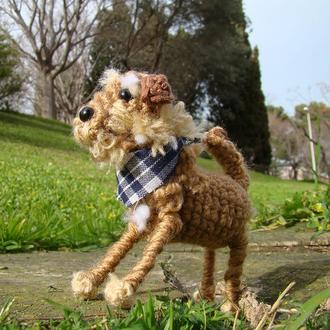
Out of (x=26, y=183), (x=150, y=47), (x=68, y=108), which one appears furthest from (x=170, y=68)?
(x=26, y=183)

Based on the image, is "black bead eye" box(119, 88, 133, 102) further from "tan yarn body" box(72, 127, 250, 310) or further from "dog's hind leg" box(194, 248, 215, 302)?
"dog's hind leg" box(194, 248, 215, 302)

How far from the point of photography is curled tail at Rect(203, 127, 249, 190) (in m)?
1.94

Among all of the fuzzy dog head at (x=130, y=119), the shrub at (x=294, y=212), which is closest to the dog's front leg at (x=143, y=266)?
the fuzzy dog head at (x=130, y=119)

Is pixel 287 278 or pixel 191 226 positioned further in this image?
pixel 287 278

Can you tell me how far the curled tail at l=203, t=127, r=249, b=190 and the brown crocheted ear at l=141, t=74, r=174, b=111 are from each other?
0.30m

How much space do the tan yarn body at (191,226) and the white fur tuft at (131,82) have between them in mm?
234

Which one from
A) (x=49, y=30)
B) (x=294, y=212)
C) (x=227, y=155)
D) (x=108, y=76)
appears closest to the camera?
(x=108, y=76)

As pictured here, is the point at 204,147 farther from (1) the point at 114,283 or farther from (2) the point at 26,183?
(2) the point at 26,183

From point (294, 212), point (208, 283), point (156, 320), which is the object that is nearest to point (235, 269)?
point (208, 283)

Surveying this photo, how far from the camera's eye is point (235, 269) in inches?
73.2

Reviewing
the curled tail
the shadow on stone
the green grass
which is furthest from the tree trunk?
the green grass

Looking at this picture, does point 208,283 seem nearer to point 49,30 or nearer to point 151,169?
point 151,169

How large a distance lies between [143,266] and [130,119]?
16.8 inches

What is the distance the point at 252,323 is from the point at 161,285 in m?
0.67
